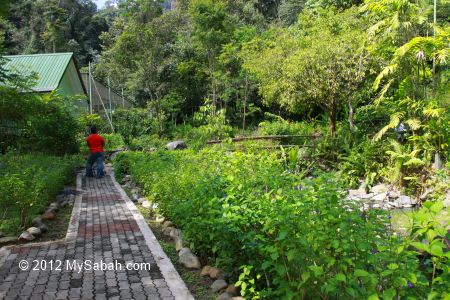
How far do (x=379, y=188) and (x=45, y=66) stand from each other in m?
20.8

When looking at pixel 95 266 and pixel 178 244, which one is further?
pixel 178 244

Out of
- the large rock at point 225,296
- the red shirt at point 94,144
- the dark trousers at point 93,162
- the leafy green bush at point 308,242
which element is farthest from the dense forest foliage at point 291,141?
the red shirt at point 94,144

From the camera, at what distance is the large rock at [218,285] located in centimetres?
403

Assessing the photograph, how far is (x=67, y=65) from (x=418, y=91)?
20071mm

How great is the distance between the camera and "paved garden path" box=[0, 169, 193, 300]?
13.1ft

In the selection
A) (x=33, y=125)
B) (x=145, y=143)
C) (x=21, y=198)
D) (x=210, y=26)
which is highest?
(x=210, y=26)

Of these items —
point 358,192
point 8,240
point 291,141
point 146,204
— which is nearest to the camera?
point 8,240

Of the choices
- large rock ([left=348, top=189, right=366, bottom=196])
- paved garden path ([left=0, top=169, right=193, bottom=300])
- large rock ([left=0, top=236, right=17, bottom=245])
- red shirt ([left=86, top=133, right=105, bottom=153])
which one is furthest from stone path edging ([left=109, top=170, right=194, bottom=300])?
large rock ([left=348, top=189, right=366, bottom=196])

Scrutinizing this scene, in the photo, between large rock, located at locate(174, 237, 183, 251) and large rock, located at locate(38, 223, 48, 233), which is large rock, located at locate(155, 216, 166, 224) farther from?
large rock, located at locate(38, 223, 48, 233)

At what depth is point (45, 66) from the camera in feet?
78.9

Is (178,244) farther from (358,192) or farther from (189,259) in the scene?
(358,192)

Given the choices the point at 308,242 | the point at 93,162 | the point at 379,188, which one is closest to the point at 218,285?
the point at 308,242

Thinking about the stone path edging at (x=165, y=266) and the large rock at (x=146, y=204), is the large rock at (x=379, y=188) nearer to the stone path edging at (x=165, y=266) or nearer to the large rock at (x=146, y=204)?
the large rock at (x=146, y=204)

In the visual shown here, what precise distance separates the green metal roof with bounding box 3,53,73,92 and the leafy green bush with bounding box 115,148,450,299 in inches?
798
